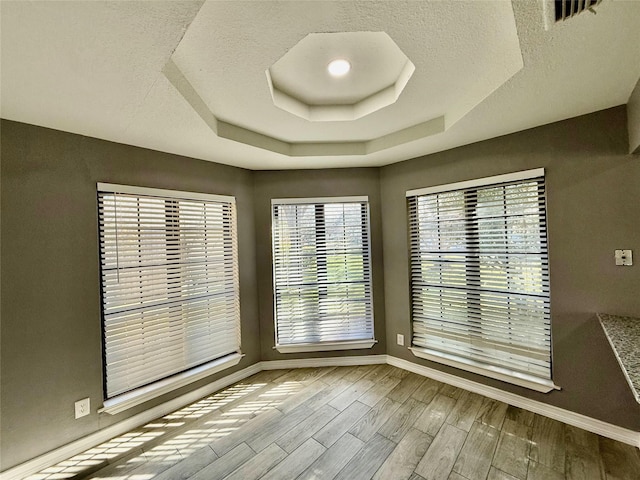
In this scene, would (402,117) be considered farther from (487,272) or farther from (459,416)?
(459,416)

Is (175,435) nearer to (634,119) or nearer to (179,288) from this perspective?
(179,288)

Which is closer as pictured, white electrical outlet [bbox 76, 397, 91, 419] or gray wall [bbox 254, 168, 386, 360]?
white electrical outlet [bbox 76, 397, 91, 419]

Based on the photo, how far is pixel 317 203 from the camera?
3113mm

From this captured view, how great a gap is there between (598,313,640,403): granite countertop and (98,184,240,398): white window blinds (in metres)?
2.93

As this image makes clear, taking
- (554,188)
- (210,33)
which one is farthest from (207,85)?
(554,188)

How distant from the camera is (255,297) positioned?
10.3 feet

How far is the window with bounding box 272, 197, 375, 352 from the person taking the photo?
3.14 metres

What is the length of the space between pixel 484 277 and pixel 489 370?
84cm

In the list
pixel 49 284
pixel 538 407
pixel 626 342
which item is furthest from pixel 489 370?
pixel 49 284

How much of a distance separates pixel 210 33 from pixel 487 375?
3.26 m

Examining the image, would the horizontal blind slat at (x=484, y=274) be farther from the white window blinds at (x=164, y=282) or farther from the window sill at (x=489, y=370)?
the white window blinds at (x=164, y=282)

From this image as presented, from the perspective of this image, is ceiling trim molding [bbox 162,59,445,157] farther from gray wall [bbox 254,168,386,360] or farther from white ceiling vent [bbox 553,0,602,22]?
white ceiling vent [bbox 553,0,602,22]

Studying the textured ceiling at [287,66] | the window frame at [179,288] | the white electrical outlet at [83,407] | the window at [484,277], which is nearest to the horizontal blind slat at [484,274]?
the window at [484,277]

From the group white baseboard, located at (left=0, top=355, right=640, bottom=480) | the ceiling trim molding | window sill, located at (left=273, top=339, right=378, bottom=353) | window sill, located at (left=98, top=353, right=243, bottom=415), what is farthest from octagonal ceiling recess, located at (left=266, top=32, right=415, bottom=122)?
white baseboard, located at (left=0, top=355, right=640, bottom=480)
